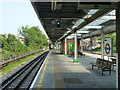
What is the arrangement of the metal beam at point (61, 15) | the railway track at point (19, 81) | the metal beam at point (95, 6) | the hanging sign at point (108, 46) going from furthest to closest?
the metal beam at point (61, 15)
the hanging sign at point (108, 46)
the railway track at point (19, 81)
the metal beam at point (95, 6)

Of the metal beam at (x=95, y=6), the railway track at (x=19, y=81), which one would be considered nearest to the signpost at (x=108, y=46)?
the metal beam at (x=95, y=6)

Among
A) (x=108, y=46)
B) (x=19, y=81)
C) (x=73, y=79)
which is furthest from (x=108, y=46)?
(x=19, y=81)

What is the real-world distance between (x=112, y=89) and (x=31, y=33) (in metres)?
66.2

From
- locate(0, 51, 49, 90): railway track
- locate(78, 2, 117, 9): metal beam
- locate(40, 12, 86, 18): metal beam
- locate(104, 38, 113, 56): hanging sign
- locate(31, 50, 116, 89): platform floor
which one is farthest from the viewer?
locate(40, 12, 86, 18): metal beam

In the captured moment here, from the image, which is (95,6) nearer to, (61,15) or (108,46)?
(61,15)

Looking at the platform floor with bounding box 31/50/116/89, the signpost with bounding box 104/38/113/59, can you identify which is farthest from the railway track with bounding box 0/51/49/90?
the signpost with bounding box 104/38/113/59

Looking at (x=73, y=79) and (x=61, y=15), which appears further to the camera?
(x=61, y=15)

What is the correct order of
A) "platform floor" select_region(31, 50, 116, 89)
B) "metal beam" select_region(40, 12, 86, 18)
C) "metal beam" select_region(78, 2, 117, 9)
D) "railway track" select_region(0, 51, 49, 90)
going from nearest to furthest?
"metal beam" select_region(78, 2, 117, 9) → "platform floor" select_region(31, 50, 116, 89) → "railway track" select_region(0, 51, 49, 90) → "metal beam" select_region(40, 12, 86, 18)

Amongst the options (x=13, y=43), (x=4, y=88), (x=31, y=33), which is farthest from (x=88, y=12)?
(x=31, y=33)

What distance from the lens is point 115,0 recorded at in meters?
5.00

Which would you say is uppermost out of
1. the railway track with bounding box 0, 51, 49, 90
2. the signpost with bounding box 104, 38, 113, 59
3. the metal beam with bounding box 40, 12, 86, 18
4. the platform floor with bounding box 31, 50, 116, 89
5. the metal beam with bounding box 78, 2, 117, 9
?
the metal beam with bounding box 40, 12, 86, 18

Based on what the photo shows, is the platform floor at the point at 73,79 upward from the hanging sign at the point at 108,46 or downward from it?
downward

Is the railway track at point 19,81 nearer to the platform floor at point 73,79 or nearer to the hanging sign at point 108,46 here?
the platform floor at point 73,79

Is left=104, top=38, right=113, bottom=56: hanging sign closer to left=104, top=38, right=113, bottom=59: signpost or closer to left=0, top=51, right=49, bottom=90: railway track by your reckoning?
left=104, top=38, right=113, bottom=59: signpost
